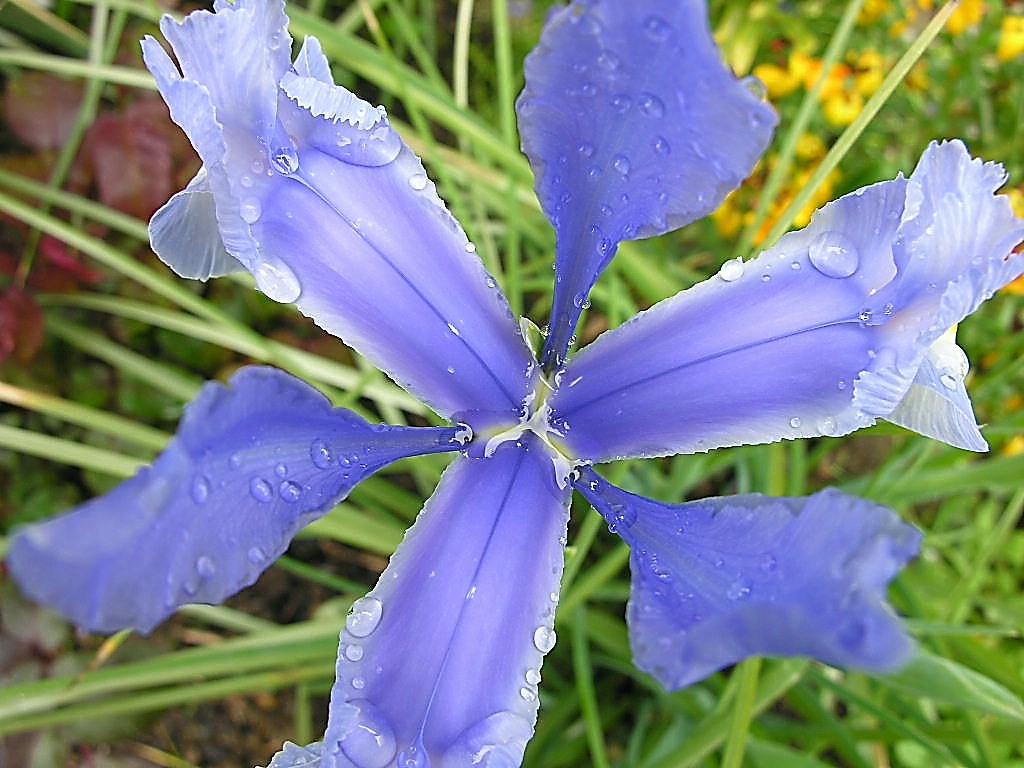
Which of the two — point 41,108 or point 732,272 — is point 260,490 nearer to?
point 732,272

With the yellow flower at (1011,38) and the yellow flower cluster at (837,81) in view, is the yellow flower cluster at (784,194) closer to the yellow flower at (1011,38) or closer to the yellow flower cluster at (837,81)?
the yellow flower cluster at (837,81)

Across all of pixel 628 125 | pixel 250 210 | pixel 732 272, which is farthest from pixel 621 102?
pixel 250 210

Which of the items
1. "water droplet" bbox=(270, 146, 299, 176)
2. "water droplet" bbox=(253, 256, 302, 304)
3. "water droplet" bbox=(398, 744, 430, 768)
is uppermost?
"water droplet" bbox=(270, 146, 299, 176)

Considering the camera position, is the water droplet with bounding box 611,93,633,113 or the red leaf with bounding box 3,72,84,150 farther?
the red leaf with bounding box 3,72,84,150

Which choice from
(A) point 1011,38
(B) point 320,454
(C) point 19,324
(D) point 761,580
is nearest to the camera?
(D) point 761,580

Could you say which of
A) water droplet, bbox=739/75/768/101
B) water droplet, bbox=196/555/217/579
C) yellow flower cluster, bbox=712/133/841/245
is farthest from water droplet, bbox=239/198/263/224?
yellow flower cluster, bbox=712/133/841/245

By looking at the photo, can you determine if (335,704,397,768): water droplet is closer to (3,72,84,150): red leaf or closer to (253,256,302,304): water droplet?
(253,256,302,304): water droplet

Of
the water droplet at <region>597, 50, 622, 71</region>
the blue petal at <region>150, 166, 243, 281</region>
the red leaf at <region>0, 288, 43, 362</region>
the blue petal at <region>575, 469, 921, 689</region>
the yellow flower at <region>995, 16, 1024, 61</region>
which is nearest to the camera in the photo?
the blue petal at <region>575, 469, 921, 689</region>

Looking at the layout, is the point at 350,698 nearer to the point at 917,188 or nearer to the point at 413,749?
the point at 413,749
